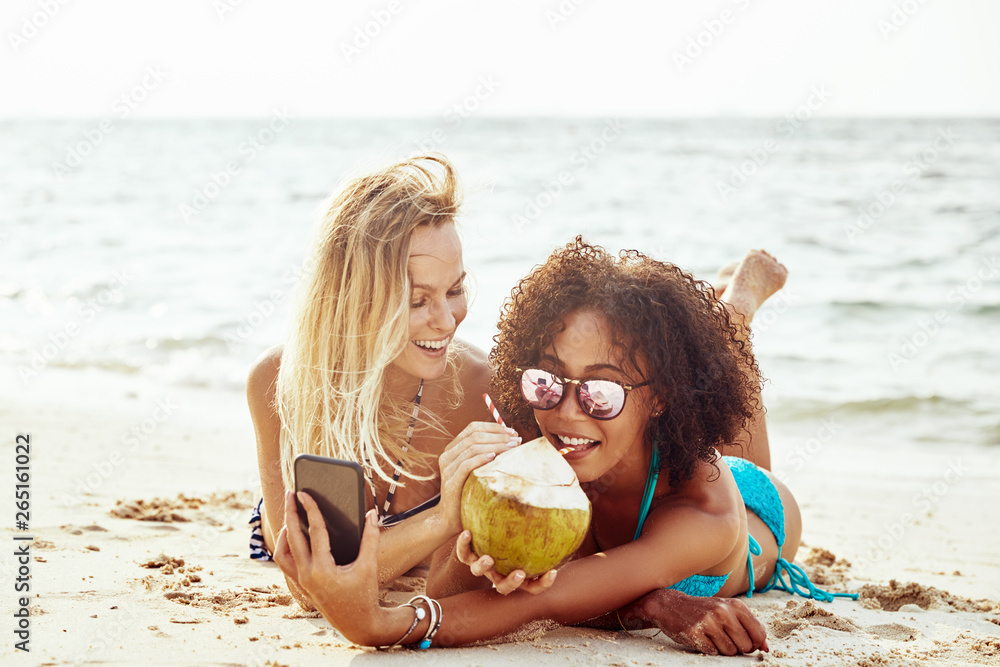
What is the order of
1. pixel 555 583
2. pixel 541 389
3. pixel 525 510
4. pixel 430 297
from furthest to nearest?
pixel 430 297
pixel 541 389
pixel 555 583
pixel 525 510

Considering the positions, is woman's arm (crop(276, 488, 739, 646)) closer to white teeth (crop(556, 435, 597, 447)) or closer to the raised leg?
white teeth (crop(556, 435, 597, 447))

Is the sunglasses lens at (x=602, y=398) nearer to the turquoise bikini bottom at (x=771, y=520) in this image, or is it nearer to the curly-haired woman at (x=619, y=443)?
the curly-haired woman at (x=619, y=443)

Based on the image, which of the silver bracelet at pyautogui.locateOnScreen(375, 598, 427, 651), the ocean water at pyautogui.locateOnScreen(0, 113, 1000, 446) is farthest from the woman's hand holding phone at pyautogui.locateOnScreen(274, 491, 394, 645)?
the ocean water at pyautogui.locateOnScreen(0, 113, 1000, 446)

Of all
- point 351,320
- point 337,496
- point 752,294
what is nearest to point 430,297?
point 351,320

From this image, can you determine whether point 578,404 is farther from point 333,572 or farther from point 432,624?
point 333,572

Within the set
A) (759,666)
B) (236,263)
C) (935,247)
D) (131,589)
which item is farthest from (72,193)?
(759,666)

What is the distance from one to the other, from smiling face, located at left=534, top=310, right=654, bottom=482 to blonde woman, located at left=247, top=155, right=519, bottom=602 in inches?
16.2

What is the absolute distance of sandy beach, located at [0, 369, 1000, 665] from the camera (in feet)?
8.94

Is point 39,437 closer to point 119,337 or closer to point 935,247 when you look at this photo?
point 119,337

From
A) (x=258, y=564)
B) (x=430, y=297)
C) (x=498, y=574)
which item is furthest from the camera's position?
(x=258, y=564)

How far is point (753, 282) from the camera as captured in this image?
4793 mm

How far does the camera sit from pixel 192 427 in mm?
6930

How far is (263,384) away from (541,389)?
1.17 m

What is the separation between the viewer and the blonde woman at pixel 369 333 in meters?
3.11
